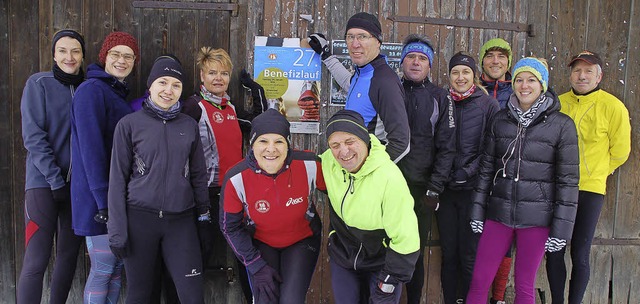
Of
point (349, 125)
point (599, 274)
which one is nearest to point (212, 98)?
point (349, 125)

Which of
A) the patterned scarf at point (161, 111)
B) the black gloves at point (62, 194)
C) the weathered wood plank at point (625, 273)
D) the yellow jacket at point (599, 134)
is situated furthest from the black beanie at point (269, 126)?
the weathered wood plank at point (625, 273)

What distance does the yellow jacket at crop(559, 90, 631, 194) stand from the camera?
12.2 feet

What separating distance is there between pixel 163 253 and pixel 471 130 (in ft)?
7.64

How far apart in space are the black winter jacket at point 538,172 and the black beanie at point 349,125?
1.15 m

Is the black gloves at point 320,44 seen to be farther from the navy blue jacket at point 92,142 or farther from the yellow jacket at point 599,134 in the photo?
the yellow jacket at point 599,134

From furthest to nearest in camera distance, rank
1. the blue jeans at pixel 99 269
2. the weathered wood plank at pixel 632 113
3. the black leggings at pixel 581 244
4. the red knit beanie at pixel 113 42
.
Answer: the weathered wood plank at pixel 632 113
the black leggings at pixel 581 244
the red knit beanie at pixel 113 42
the blue jeans at pixel 99 269

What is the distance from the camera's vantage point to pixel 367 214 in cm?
275

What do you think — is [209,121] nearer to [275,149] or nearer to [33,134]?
[275,149]

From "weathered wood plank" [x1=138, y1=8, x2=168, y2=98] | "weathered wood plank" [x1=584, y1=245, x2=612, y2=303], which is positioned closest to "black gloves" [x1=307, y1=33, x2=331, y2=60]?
"weathered wood plank" [x1=138, y1=8, x2=168, y2=98]

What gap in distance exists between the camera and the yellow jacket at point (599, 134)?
3.71 meters

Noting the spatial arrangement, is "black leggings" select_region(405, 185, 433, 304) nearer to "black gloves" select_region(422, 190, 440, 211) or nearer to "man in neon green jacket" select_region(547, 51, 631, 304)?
"black gloves" select_region(422, 190, 440, 211)

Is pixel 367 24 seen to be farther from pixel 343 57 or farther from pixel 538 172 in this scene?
pixel 538 172

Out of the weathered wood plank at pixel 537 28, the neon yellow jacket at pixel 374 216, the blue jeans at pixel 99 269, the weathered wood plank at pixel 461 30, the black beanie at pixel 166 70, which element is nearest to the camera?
the neon yellow jacket at pixel 374 216

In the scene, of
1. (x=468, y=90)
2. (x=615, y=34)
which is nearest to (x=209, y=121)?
(x=468, y=90)
